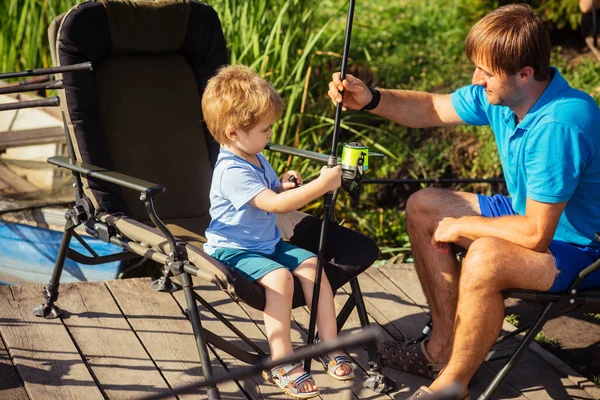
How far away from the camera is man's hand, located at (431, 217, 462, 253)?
273 cm

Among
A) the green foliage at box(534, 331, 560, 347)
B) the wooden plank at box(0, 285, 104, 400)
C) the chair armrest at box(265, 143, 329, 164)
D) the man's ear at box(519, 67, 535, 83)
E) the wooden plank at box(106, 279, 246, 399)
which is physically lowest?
the green foliage at box(534, 331, 560, 347)

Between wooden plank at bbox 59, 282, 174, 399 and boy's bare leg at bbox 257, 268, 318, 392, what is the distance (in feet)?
1.36

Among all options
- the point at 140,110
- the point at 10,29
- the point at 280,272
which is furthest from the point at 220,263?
the point at 10,29

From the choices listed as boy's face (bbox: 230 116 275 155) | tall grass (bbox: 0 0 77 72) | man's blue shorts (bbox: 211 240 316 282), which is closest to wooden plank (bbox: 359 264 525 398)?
man's blue shorts (bbox: 211 240 316 282)

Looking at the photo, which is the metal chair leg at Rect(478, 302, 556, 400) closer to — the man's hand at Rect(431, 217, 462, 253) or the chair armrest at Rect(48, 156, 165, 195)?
the man's hand at Rect(431, 217, 462, 253)

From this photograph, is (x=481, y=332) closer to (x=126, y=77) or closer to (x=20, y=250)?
(x=126, y=77)

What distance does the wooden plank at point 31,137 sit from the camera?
4074mm

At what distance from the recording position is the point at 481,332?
8.45ft

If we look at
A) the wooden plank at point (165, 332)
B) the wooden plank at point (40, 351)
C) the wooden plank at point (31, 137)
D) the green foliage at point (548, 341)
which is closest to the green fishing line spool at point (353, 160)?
the wooden plank at point (165, 332)

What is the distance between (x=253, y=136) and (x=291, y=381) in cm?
81

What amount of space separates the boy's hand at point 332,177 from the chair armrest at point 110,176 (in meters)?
0.51

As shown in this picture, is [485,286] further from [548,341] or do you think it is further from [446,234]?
[548,341]

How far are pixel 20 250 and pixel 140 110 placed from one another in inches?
42.8

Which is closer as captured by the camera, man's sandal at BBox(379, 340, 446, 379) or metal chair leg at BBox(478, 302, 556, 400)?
metal chair leg at BBox(478, 302, 556, 400)
